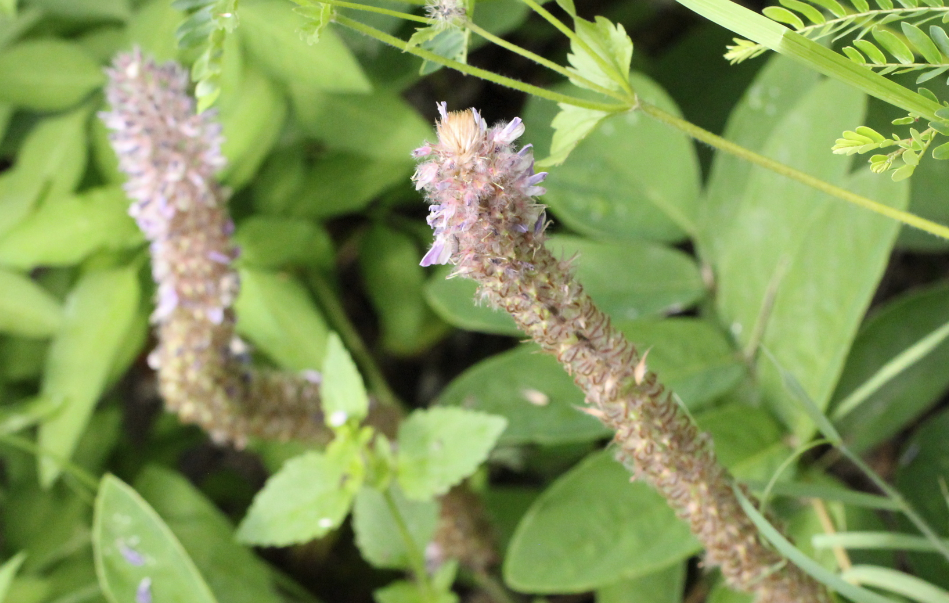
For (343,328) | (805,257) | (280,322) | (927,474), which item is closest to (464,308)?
(280,322)

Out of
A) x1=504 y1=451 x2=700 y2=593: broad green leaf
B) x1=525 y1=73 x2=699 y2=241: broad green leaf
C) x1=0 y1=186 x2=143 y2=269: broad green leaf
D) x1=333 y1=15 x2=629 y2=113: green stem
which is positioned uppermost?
x1=333 y1=15 x2=629 y2=113: green stem

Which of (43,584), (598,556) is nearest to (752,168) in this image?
(598,556)

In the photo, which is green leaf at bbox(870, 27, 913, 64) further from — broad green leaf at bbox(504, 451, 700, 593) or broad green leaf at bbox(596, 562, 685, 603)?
broad green leaf at bbox(596, 562, 685, 603)

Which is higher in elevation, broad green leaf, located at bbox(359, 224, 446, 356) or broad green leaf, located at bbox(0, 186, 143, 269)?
broad green leaf, located at bbox(0, 186, 143, 269)

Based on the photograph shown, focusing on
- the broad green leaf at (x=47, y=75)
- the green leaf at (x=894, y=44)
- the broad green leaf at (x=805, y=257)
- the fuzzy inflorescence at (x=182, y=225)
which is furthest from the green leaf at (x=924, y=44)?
the broad green leaf at (x=47, y=75)

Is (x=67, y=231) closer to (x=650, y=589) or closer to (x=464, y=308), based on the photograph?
(x=464, y=308)

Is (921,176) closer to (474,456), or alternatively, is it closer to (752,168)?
(752,168)

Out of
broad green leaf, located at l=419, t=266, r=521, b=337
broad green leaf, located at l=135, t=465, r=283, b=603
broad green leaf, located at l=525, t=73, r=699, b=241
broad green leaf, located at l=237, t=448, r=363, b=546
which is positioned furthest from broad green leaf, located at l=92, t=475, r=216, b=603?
broad green leaf, located at l=525, t=73, r=699, b=241
